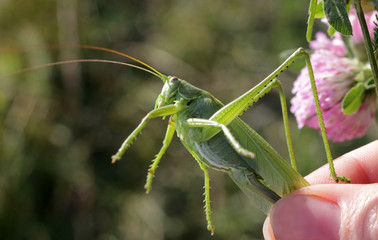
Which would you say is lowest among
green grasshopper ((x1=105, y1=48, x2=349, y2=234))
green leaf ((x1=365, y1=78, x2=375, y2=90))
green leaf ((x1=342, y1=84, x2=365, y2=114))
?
green grasshopper ((x1=105, y1=48, x2=349, y2=234))

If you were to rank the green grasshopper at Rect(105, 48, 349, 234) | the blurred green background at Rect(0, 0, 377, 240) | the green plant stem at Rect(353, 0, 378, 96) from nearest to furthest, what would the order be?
the green plant stem at Rect(353, 0, 378, 96) < the green grasshopper at Rect(105, 48, 349, 234) < the blurred green background at Rect(0, 0, 377, 240)

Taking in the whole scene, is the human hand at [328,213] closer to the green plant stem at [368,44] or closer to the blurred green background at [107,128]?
the green plant stem at [368,44]

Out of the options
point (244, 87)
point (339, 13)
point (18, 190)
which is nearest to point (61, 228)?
point (18, 190)

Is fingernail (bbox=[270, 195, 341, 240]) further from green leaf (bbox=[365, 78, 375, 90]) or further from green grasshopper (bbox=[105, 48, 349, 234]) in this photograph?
green leaf (bbox=[365, 78, 375, 90])

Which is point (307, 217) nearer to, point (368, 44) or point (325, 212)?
point (325, 212)

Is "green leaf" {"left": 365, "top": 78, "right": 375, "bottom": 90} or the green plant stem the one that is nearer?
the green plant stem

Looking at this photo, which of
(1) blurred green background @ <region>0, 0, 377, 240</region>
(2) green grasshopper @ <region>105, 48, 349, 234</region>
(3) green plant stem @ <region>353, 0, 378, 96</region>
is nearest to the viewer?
(3) green plant stem @ <region>353, 0, 378, 96</region>

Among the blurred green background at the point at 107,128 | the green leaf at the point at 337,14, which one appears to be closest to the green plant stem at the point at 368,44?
the green leaf at the point at 337,14

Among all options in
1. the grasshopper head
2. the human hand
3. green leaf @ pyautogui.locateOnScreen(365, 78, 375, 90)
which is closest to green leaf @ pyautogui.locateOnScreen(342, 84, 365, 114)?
green leaf @ pyautogui.locateOnScreen(365, 78, 375, 90)
